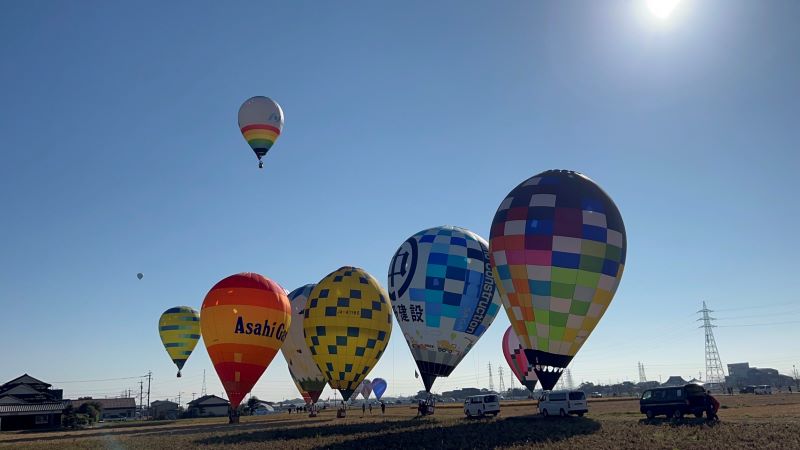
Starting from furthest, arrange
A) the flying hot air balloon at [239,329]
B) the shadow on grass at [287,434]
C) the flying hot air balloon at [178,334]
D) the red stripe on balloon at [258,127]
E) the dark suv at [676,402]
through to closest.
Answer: the flying hot air balloon at [178,334] < the red stripe on balloon at [258,127] < the flying hot air balloon at [239,329] < the dark suv at [676,402] < the shadow on grass at [287,434]

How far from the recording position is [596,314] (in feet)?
103

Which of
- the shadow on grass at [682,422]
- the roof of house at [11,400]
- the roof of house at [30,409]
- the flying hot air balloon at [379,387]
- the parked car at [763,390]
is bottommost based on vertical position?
the parked car at [763,390]

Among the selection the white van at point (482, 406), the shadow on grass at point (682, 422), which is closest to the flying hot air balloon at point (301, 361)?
the white van at point (482, 406)

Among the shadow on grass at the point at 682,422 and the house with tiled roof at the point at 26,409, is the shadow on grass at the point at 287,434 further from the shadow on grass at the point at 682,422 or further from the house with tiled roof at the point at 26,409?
the house with tiled roof at the point at 26,409

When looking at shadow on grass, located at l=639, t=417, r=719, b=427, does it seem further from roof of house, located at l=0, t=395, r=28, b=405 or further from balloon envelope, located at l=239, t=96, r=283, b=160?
roof of house, located at l=0, t=395, r=28, b=405

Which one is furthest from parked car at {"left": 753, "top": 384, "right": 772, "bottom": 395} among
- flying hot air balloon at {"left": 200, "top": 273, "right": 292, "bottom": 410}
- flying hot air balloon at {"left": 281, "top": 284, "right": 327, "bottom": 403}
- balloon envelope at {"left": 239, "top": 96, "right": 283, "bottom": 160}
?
balloon envelope at {"left": 239, "top": 96, "right": 283, "bottom": 160}

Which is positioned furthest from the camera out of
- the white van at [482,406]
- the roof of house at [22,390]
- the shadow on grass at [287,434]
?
the roof of house at [22,390]

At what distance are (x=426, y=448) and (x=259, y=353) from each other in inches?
822

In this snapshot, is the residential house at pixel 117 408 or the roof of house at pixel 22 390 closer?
the roof of house at pixel 22 390

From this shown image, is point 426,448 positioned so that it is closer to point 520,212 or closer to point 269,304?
point 520,212

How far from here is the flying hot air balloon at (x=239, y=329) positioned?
131ft

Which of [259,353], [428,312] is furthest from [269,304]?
[428,312]

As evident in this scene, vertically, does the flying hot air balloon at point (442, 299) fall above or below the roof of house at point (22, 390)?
above

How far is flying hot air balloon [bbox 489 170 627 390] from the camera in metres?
30.7
